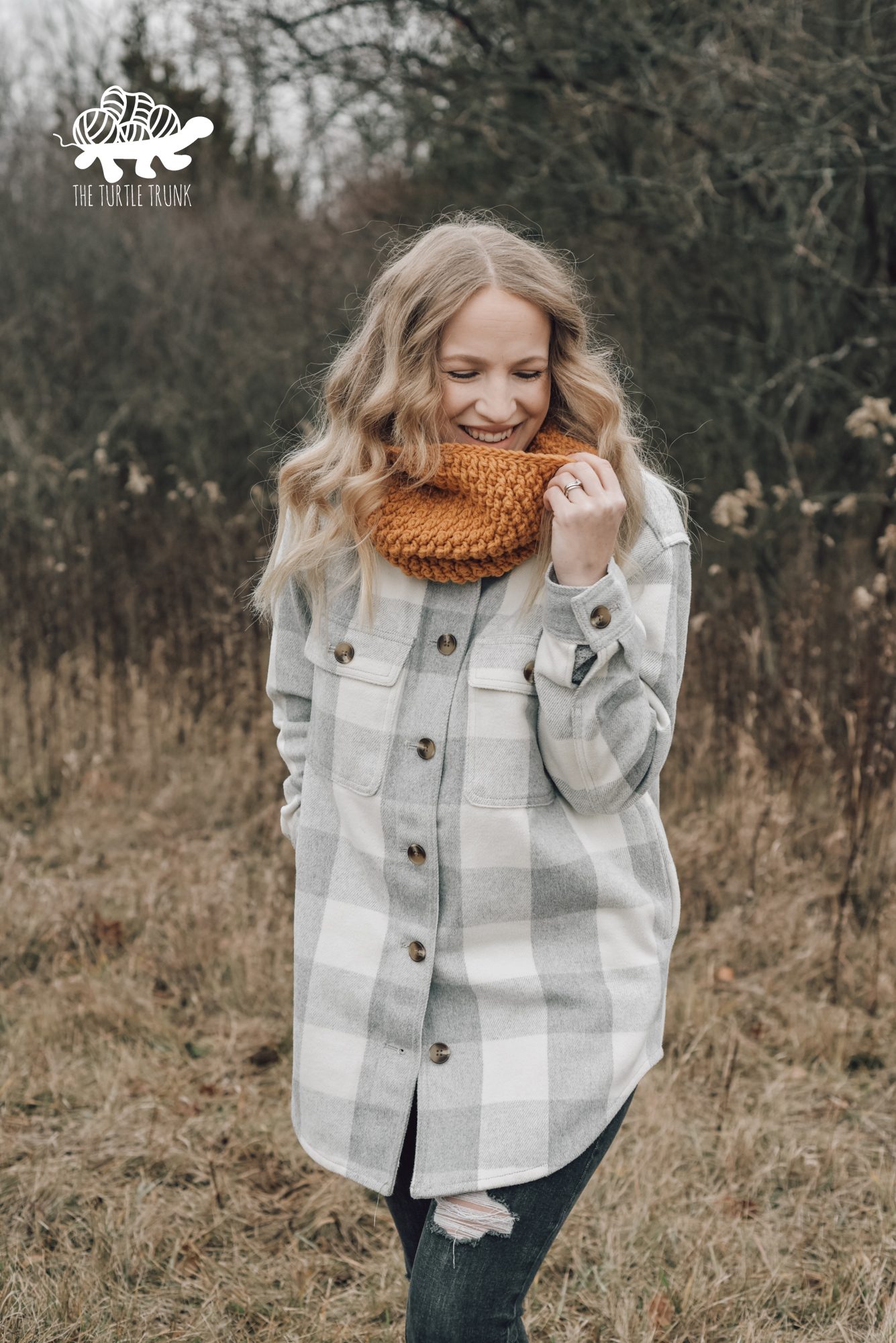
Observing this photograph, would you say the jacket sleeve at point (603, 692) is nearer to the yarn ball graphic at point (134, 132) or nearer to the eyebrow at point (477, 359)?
the eyebrow at point (477, 359)

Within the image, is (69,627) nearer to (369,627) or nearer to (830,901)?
(830,901)

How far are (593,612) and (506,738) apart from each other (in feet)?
0.72

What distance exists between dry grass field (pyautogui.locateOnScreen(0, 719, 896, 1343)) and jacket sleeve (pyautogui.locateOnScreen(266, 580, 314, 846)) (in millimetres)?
1136

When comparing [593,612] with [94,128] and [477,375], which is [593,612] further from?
[94,128]

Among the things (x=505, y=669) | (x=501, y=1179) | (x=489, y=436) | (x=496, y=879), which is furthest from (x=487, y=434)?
(x=501, y=1179)

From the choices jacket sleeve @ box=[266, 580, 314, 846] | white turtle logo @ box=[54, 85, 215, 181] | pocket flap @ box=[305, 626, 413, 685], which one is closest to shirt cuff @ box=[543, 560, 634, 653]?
pocket flap @ box=[305, 626, 413, 685]

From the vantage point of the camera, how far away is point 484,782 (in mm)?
1445

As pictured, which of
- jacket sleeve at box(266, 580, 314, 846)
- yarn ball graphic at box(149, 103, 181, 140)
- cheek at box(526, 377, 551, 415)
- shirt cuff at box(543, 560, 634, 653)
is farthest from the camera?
yarn ball graphic at box(149, 103, 181, 140)

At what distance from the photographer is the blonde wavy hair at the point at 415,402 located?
1540 mm

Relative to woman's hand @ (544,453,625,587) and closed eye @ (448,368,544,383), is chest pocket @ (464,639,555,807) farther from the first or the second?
closed eye @ (448,368,544,383)

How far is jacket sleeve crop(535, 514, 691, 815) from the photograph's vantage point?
4.46ft

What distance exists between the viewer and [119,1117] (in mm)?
2736

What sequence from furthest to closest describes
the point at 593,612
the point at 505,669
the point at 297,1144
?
1. the point at 297,1144
2. the point at 505,669
3. the point at 593,612

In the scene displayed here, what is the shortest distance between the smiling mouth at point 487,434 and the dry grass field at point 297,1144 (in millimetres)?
1751
